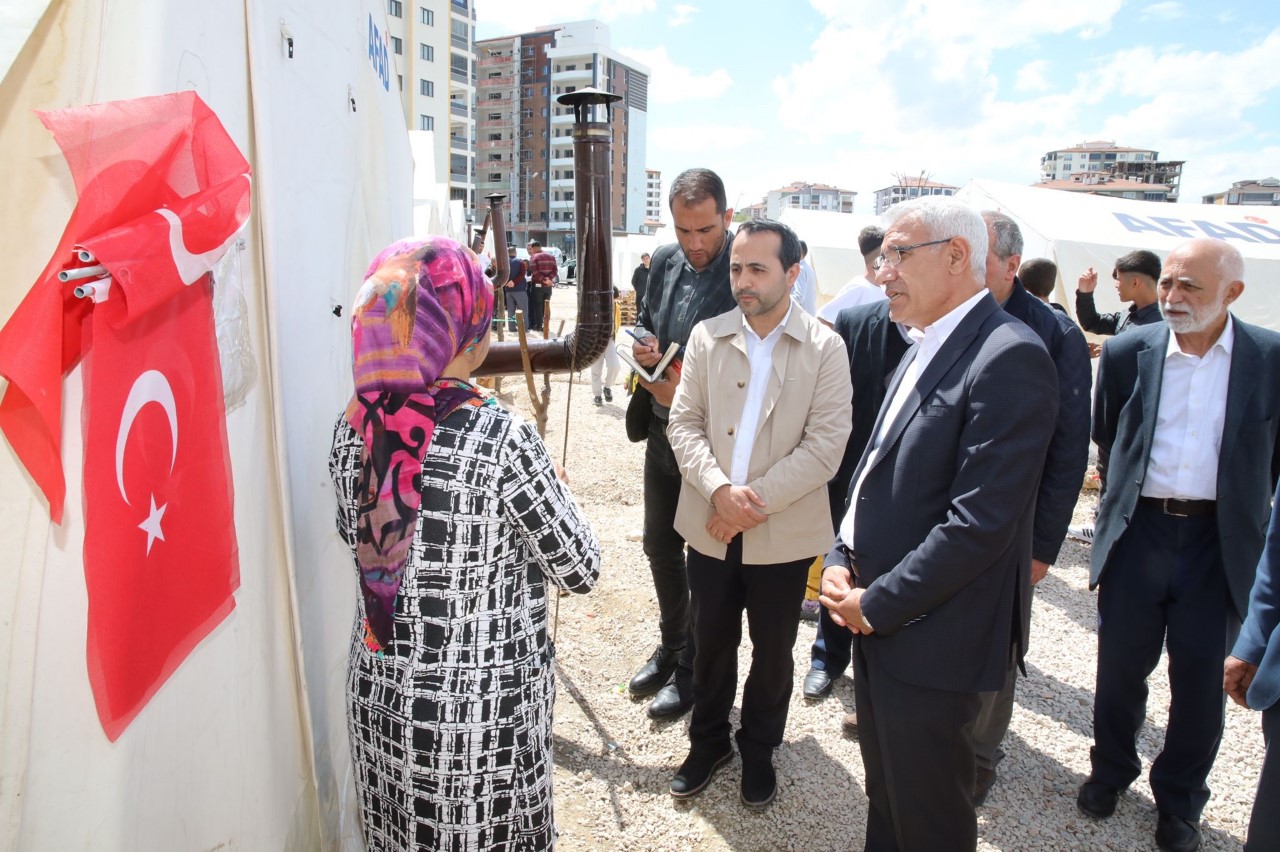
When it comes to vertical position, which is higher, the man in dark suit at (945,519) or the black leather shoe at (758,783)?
the man in dark suit at (945,519)

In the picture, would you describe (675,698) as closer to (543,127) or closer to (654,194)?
(543,127)

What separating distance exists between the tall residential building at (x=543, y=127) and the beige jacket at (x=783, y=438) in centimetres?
7123

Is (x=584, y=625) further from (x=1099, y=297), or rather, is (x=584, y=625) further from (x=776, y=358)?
(x=1099, y=297)

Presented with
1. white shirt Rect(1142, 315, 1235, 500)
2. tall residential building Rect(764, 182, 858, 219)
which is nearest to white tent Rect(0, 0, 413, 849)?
white shirt Rect(1142, 315, 1235, 500)

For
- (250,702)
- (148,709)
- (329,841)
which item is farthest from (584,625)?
(148,709)

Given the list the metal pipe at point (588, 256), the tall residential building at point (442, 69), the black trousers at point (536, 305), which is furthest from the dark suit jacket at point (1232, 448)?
the tall residential building at point (442, 69)

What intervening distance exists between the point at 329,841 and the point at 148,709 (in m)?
1.30

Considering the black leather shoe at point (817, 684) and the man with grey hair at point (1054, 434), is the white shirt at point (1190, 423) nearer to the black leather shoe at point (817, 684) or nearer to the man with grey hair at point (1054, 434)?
the man with grey hair at point (1054, 434)

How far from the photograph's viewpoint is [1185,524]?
2742 mm

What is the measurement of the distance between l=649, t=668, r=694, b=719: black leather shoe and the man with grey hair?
1249mm

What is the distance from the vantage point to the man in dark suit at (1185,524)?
105 inches

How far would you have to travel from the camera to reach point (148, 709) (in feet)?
4.07

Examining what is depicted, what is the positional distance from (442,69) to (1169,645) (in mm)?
58289

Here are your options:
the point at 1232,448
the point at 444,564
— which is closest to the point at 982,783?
the point at 1232,448
